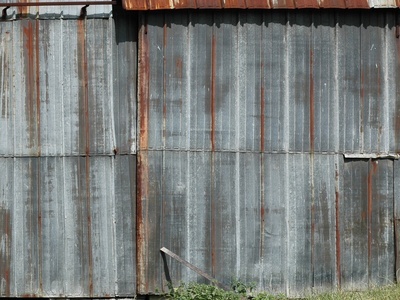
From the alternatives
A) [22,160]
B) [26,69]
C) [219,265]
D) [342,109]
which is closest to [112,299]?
[219,265]

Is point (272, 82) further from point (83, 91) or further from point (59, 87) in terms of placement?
point (59, 87)

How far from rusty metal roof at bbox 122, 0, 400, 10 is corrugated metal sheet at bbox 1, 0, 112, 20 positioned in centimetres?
51

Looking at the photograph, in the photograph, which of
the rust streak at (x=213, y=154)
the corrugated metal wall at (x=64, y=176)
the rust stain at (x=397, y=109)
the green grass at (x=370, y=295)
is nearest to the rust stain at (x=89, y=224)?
the corrugated metal wall at (x=64, y=176)

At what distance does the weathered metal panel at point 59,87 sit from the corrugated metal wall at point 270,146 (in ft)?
1.92

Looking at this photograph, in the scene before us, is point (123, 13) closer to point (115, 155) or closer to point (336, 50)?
point (115, 155)

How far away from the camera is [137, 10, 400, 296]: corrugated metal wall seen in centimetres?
1113

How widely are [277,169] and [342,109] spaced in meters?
1.25

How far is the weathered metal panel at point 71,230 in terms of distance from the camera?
11281 millimetres

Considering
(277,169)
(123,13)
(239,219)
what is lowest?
(239,219)

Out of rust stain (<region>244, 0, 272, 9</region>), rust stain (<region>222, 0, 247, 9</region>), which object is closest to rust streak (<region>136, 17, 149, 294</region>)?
rust stain (<region>222, 0, 247, 9</region>)

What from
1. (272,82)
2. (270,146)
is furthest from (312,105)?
(270,146)

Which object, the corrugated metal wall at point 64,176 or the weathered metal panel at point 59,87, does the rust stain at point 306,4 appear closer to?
the weathered metal panel at point 59,87

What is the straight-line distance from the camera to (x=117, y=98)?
446 inches

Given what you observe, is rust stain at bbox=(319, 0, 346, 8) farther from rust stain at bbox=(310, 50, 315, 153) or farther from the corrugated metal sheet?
the corrugated metal sheet
